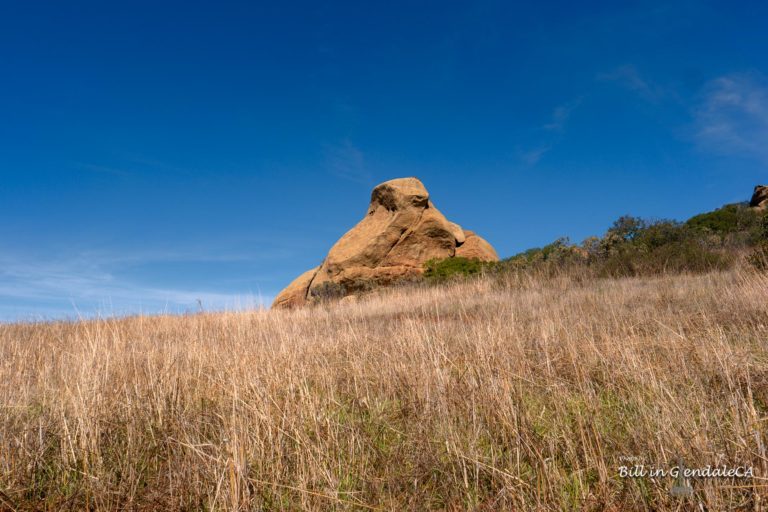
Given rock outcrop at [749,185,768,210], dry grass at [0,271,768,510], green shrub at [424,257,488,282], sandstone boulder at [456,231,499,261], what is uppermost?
rock outcrop at [749,185,768,210]

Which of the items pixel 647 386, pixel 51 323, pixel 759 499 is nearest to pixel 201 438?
pixel 759 499

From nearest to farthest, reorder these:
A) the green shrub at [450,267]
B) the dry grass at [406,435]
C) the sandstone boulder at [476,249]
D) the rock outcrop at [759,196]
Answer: the dry grass at [406,435]
the green shrub at [450,267]
the sandstone boulder at [476,249]
the rock outcrop at [759,196]

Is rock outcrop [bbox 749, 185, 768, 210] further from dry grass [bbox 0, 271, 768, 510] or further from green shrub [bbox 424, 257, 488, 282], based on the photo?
dry grass [bbox 0, 271, 768, 510]

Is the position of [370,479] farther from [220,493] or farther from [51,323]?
[51,323]

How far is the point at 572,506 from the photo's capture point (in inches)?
84.4

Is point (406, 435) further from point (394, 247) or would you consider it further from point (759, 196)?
point (759, 196)

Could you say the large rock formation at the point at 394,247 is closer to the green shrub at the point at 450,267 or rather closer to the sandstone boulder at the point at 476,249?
the sandstone boulder at the point at 476,249

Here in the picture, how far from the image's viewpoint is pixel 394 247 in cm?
2102

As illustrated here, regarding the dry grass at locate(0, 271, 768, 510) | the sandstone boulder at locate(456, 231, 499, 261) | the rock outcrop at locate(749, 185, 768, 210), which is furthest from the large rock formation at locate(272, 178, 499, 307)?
the rock outcrop at locate(749, 185, 768, 210)

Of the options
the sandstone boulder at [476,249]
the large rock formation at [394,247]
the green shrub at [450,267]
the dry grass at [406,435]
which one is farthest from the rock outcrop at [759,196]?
the dry grass at [406,435]

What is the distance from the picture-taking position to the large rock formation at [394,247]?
20.2 metres

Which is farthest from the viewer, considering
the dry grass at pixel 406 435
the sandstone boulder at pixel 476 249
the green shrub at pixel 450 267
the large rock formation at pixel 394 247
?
the sandstone boulder at pixel 476 249

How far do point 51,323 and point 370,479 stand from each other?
1389 cm

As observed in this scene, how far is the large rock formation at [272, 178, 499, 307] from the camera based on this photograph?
20219 mm
